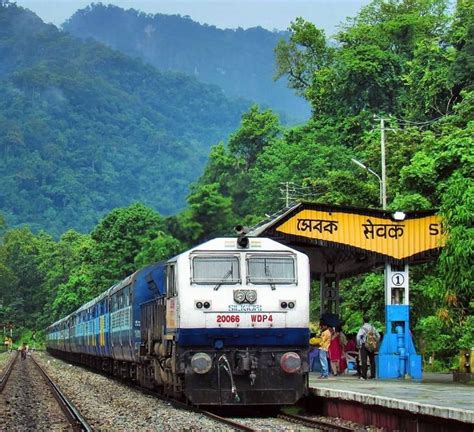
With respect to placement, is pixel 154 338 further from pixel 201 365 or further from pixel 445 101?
pixel 445 101

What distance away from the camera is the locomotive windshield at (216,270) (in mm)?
17828

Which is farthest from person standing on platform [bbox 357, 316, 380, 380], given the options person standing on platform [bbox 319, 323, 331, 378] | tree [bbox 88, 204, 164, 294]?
tree [bbox 88, 204, 164, 294]

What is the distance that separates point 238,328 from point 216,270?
1.10 metres

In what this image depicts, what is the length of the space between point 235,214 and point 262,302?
6807 centimetres

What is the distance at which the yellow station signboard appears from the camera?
23.5m

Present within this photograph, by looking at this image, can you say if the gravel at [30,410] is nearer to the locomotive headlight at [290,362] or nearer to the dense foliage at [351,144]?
the locomotive headlight at [290,362]

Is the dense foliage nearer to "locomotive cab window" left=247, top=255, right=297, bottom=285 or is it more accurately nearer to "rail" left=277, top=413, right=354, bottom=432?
"locomotive cab window" left=247, top=255, right=297, bottom=285

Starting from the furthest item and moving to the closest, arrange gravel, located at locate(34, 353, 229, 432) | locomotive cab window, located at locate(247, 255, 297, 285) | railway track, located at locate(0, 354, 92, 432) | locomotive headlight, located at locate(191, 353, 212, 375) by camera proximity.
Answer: locomotive cab window, located at locate(247, 255, 297, 285), locomotive headlight, located at locate(191, 353, 212, 375), railway track, located at locate(0, 354, 92, 432), gravel, located at locate(34, 353, 229, 432)

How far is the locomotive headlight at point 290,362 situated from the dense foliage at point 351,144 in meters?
10.9

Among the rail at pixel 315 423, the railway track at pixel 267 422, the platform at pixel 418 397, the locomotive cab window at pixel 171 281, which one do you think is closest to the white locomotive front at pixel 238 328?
the locomotive cab window at pixel 171 281

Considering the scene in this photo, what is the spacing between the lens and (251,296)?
17.8 meters

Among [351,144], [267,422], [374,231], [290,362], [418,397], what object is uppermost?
[351,144]

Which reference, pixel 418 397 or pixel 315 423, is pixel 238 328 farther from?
pixel 418 397

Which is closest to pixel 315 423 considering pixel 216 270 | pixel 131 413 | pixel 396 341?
pixel 216 270
